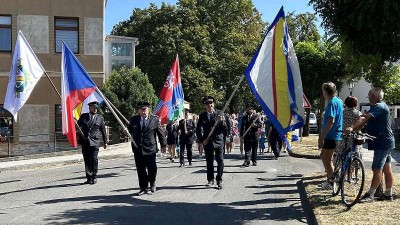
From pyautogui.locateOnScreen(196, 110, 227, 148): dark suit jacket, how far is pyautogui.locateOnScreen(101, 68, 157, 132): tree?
46.2 feet

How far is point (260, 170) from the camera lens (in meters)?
14.7

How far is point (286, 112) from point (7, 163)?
43.1 ft

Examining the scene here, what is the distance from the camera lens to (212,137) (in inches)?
434

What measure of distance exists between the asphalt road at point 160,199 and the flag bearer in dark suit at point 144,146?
35 cm

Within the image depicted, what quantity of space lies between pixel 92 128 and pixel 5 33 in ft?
51.6

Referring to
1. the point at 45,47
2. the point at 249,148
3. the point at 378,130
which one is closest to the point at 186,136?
the point at 249,148

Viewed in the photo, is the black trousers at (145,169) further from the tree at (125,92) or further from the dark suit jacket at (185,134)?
the tree at (125,92)

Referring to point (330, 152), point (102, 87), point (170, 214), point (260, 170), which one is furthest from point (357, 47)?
point (102, 87)

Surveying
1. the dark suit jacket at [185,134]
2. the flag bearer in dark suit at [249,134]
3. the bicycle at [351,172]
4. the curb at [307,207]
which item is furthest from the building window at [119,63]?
the bicycle at [351,172]

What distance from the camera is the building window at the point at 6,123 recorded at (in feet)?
83.9

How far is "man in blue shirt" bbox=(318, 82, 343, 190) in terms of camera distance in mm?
8898

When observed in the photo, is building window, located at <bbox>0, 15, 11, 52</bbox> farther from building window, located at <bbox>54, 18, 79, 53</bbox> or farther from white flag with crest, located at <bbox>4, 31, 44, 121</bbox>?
white flag with crest, located at <bbox>4, 31, 44, 121</bbox>

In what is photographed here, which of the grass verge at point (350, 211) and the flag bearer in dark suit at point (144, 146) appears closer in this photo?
the grass verge at point (350, 211)

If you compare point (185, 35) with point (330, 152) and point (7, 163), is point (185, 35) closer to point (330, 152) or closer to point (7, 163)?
point (7, 163)
